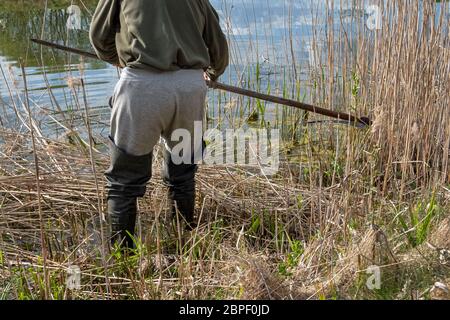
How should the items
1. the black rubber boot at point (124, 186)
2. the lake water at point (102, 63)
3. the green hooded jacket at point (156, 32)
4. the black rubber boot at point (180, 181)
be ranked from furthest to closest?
Answer: the lake water at point (102, 63)
the black rubber boot at point (180, 181)
the black rubber boot at point (124, 186)
the green hooded jacket at point (156, 32)

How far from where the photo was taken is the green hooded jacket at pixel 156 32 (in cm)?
223

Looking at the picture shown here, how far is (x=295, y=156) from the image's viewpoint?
4.08m

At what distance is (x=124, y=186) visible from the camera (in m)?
2.44

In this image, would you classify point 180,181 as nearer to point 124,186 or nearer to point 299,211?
point 124,186

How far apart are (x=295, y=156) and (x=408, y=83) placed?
1.19 m

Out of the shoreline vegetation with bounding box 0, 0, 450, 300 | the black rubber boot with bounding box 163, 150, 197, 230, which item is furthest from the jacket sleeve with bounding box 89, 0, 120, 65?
the black rubber boot with bounding box 163, 150, 197, 230

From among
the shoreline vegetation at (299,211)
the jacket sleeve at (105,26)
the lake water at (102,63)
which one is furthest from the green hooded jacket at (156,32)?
the lake water at (102,63)

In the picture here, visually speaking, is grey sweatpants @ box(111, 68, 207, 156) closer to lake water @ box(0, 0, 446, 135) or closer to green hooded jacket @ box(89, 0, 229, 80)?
green hooded jacket @ box(89, 0, 229, 80)

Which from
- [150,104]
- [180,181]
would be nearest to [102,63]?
[180,181]

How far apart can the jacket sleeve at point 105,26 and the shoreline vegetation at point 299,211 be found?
374 millimetres

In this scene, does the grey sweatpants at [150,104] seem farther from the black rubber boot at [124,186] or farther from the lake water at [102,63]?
the lake water at [102,63]

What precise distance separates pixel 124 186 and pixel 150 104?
0.39m
